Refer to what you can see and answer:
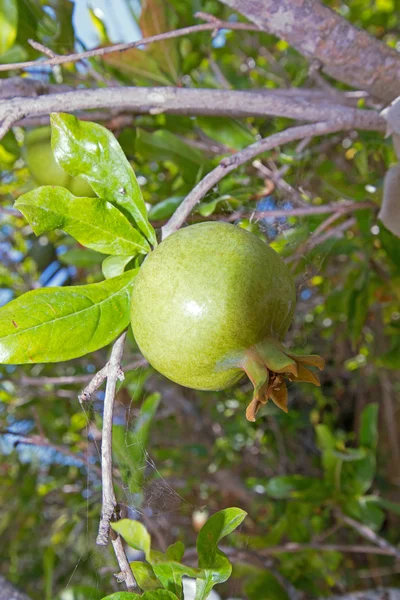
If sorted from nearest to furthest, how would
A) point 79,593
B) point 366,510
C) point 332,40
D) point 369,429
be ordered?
point 332,40
point 79,593
point 366,510
point 369,429

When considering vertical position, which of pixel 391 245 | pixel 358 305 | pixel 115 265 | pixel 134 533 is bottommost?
pixel 358 305

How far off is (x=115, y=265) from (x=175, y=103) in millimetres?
308

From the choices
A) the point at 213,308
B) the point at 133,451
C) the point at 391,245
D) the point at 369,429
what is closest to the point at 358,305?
the point at 391,245

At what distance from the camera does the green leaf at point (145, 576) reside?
2.22 feet

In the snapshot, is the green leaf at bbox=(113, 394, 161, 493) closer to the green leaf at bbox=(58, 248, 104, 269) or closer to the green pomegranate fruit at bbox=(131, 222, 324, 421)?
the green pomegranate fruit at bbox=(131, 222, 324, 421)

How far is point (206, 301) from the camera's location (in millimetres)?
634

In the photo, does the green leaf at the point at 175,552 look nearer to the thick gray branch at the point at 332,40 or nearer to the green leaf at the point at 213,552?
the green leaf at the point at 213,552

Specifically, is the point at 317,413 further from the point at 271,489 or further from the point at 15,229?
the point at 15,229

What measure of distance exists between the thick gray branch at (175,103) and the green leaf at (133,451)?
0.51 m

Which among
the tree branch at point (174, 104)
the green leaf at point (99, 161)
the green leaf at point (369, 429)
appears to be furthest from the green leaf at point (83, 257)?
the green leaf at point (369, 429)

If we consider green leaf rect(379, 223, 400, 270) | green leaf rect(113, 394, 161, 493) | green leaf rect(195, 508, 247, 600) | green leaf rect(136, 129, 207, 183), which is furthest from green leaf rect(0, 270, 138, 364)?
green leaf rect(379, 223, 400, 270)

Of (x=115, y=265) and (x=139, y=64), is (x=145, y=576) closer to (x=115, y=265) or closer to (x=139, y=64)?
(x=115, y=265)

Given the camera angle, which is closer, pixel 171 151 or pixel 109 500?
pixel 109 500

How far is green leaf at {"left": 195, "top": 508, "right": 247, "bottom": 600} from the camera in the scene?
0.64 metres
